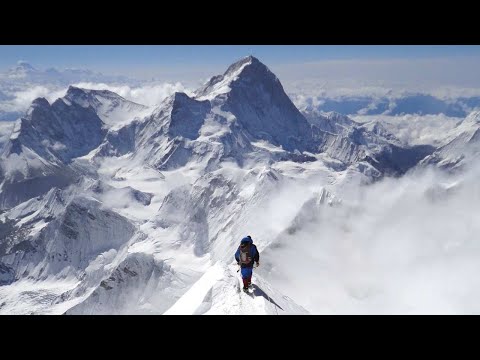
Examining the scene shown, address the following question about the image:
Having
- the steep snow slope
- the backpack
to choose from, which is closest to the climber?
the backpack

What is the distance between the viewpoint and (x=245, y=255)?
72.6 ft

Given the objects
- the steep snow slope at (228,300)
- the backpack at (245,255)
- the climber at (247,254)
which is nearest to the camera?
the climber at (247,254)

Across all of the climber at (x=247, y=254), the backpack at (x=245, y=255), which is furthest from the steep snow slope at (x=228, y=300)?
the backpack at (x=245, y=255)

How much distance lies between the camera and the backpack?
869 inches

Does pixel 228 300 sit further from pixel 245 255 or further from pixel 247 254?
pixel 247 254

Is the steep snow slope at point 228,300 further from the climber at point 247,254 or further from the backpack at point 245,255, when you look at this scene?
the backpack at point 245,255

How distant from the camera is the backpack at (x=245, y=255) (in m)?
22.1

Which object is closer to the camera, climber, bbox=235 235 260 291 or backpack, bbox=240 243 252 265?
climber, bbox=235 235 260 291

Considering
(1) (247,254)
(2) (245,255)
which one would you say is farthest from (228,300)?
(1) (247,254)

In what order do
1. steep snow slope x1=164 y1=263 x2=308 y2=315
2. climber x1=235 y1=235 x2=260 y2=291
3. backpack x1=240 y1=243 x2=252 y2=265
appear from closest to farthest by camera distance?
climber x1=235 y1=235 x2=260 y2=291 → backpack x1=240 y1=243 x2=252 y2=265 → steep snow slope x1=164 y1=263 x2=308 y2=315

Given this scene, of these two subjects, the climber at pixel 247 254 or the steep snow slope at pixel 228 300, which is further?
the steep snow slope at pixel 228 300

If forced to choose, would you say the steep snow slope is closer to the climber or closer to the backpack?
the climber
